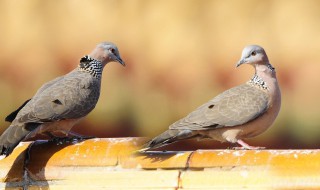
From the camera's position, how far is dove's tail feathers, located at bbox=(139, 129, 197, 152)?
4.10 metres

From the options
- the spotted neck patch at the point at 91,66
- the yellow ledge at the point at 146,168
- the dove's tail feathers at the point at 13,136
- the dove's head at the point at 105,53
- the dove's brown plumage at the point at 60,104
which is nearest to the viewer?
the yellow ledge at the point at 146,168

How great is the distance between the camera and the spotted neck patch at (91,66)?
221 inches

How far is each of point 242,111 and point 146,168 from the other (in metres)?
1.47

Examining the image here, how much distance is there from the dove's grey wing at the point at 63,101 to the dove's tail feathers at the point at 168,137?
3.41 ft

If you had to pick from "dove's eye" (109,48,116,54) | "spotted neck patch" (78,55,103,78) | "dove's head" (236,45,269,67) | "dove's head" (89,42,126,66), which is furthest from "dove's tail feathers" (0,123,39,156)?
"dove's head" (236,45,269,67)

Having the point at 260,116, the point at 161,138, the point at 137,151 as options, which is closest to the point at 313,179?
the point at 137,151

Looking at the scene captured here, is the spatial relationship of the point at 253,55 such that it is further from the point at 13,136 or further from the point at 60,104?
the point at 13,136

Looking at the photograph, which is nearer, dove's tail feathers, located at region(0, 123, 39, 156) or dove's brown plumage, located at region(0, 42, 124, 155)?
dove's tail feathers, located at region(0, 123, 39, 156)

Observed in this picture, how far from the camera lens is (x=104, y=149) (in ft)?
11.9

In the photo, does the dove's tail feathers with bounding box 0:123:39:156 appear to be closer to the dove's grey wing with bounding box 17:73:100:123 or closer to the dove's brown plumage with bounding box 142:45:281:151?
the dove's grey wing with bounding box 17:73:100:123

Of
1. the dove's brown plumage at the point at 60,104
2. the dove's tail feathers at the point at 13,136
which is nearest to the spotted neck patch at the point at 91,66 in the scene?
the dove's brown plumage at the point at 60,104

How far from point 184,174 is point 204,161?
0.41 ft

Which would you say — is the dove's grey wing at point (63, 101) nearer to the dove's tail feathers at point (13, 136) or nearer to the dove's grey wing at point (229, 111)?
the dove's tail feathers at point (13, 136)

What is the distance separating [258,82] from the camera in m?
4.91
